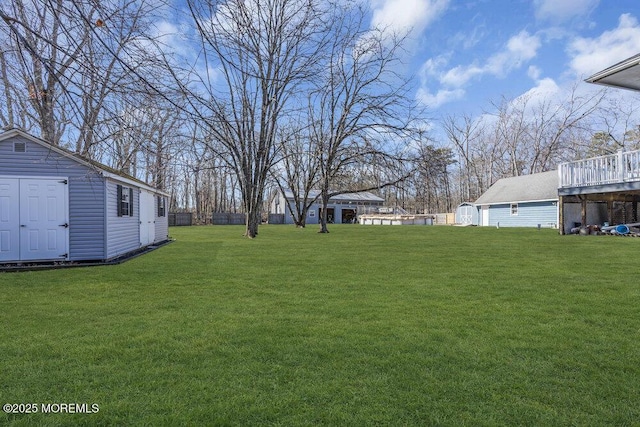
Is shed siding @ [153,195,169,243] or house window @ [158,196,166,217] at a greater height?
house window @ [158,196,166,217]

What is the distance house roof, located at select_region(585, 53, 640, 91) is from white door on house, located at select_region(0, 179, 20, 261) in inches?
523

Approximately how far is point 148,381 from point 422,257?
858 cm

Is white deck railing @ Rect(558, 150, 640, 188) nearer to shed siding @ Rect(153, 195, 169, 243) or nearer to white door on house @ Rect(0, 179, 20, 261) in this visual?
shed siding @ Rect(153, 195, 169, 243)

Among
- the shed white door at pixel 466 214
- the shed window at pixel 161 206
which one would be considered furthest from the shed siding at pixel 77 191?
the shed white door at pixel 466 214

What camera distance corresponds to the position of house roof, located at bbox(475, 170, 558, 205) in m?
27.4

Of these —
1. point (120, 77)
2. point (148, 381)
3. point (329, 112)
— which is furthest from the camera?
point (329, 112)

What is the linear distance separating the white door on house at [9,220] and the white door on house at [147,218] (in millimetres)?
4436

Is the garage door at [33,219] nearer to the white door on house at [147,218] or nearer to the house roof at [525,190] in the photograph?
the white door on house at [147,218]

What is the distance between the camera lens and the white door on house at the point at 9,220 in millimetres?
9109

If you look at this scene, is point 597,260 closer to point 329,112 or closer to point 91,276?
point 91,276

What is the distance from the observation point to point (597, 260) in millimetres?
9250

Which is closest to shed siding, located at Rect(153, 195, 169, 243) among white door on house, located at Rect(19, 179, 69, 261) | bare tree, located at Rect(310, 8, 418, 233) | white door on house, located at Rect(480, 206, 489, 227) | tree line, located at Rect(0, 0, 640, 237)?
tree line, located at Rect(0, 0, 640, 237)

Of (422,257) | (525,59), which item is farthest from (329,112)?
(422,257)

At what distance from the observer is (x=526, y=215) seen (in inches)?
1148
